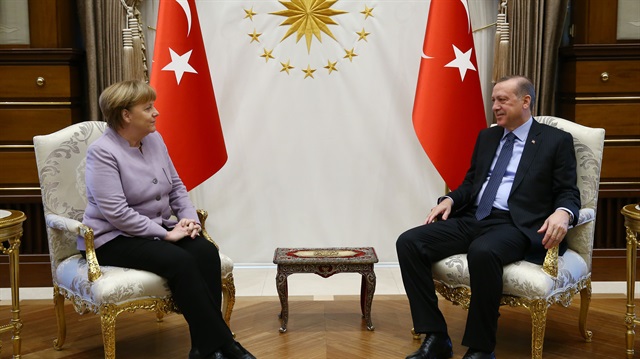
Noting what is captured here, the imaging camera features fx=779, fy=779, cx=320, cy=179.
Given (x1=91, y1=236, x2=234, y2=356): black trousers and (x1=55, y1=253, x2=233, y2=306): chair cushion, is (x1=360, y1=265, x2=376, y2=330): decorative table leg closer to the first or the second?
(x1=91, y1=236, x2=234, y2=356): black trousers

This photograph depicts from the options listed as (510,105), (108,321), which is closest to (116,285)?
(108,321)

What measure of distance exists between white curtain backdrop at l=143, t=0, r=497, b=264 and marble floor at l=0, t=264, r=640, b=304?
0.84ft

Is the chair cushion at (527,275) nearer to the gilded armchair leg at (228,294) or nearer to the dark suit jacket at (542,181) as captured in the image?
the dark suit jacket at (542,181)

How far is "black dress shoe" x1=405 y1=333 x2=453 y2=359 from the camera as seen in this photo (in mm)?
3705

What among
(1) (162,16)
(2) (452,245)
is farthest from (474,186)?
(1) (162,16)

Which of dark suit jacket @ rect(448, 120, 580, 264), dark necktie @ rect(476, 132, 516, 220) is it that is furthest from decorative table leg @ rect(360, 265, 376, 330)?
dark suit jacket @ rect(448, 120, 580, 264)

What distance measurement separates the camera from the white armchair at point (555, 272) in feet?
11.6

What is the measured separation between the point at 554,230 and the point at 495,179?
529 mm

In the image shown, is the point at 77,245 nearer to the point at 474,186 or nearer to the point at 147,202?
the point at 147,202

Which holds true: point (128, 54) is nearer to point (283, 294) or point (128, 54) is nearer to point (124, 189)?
point (124, 189)

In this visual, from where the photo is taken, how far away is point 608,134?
5066 mm

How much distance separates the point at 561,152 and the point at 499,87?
0.45m

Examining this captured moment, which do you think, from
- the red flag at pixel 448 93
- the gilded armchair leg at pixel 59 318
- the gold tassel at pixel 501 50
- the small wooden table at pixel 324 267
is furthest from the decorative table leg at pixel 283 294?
the gold tassel at pixel 501 50

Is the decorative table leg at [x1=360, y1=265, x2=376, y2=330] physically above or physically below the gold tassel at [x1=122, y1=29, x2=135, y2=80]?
below
